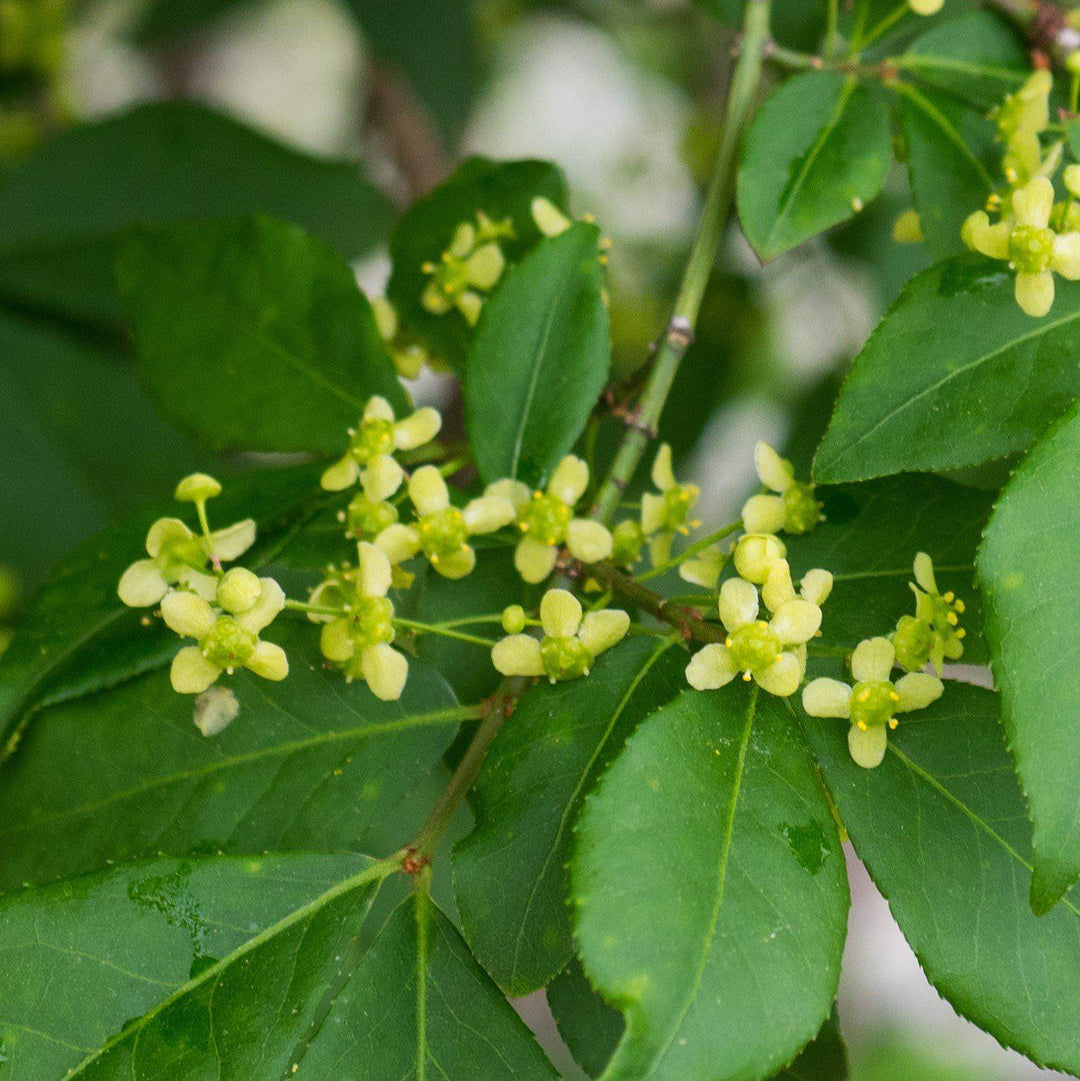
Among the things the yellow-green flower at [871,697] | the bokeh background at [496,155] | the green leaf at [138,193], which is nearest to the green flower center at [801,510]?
the yellow-green flower at [871,697]

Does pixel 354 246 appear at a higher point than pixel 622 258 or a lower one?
higher

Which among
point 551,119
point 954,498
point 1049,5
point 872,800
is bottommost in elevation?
point 551,119

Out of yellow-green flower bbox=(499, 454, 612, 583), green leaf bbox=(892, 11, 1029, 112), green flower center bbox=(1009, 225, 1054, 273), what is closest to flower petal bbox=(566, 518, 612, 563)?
Result: yellow-green flower bbox=(499, 454, 612, 583)

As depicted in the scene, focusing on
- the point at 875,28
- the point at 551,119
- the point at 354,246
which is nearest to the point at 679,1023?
the point at 875,28

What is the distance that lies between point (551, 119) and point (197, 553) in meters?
2.55

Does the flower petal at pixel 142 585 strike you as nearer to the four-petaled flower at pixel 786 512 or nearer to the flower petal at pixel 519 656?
the flower petal at pixel 519 656

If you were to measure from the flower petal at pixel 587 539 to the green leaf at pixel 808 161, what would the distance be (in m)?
0.24

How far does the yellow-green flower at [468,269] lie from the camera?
3.42 ft

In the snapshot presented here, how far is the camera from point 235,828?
809 millimetres

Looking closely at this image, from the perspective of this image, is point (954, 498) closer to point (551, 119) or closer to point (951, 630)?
point (951, 630)

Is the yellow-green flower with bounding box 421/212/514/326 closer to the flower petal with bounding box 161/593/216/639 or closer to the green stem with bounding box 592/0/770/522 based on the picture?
the green stem with bounding box 592/0/770/522

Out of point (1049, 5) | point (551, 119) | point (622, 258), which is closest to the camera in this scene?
point (1049, 5)

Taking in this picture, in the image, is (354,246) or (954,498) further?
(354,246)

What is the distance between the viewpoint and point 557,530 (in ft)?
2.77
